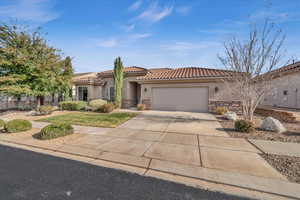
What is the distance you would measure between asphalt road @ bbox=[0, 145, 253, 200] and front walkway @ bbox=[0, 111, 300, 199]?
0.31 m

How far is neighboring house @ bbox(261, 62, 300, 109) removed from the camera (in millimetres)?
9117

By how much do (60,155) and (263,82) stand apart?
9.78m

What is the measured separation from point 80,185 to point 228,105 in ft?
38.8

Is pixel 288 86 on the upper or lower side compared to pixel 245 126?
upper

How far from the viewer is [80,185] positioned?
8.14 feet

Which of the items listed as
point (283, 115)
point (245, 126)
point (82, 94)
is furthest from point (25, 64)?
point (283, 115)

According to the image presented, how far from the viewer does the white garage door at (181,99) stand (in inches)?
453

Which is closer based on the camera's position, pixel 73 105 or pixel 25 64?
pixel 25 64

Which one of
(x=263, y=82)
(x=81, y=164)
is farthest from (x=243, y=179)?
(x=263, y=82)

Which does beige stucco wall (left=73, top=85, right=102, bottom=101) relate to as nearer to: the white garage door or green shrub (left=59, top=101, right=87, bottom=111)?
green shrub (left=59, top=101, right=87, bottom=111)

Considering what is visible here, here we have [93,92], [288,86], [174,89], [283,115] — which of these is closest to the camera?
[283,115]

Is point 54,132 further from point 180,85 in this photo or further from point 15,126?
point 180,85

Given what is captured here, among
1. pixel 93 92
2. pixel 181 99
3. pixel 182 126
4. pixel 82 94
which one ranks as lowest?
pixel 182 126

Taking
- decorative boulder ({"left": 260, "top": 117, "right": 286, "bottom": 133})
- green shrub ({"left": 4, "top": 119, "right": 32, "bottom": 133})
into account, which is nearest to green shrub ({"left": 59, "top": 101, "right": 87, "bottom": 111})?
green shrub ({"left": 4, "top": 119, "right": 32, "bottom": 133})
